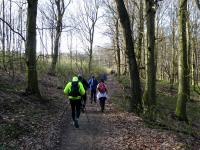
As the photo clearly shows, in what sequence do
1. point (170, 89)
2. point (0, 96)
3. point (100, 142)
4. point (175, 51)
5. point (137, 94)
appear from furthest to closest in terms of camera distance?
point (175, 51), point (170, 89), point (137, 94), point (0, 96), point (100, 142)

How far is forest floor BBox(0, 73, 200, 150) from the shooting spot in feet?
34.7

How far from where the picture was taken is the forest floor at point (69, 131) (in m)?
10.6

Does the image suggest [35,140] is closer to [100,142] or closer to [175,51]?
[100,142]

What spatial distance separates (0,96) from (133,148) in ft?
22.4

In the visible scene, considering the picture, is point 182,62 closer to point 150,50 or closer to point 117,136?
point 150,50

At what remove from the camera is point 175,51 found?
152ft

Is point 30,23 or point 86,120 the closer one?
point 86,120

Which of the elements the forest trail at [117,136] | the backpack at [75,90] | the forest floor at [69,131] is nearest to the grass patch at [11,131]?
the forest floor at [69,131]

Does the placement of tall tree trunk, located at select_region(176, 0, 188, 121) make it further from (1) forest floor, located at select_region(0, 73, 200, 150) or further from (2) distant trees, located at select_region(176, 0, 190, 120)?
(1) forest floor, located at select_region(0, 73, 200, 150)

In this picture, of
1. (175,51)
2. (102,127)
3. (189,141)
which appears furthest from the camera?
(175,51)

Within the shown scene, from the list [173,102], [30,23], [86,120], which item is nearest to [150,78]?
[86,120]

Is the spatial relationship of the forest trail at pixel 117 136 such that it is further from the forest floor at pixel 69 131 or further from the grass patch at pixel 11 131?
the grass patch at pixel 11 131

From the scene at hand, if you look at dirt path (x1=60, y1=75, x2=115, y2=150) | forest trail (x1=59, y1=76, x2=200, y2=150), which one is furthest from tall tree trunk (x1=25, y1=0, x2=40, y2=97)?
forest trail (x1=59, y1=76, x2=200, y2=150)

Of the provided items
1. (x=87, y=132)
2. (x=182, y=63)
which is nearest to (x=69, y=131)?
(x=87, y=132)
